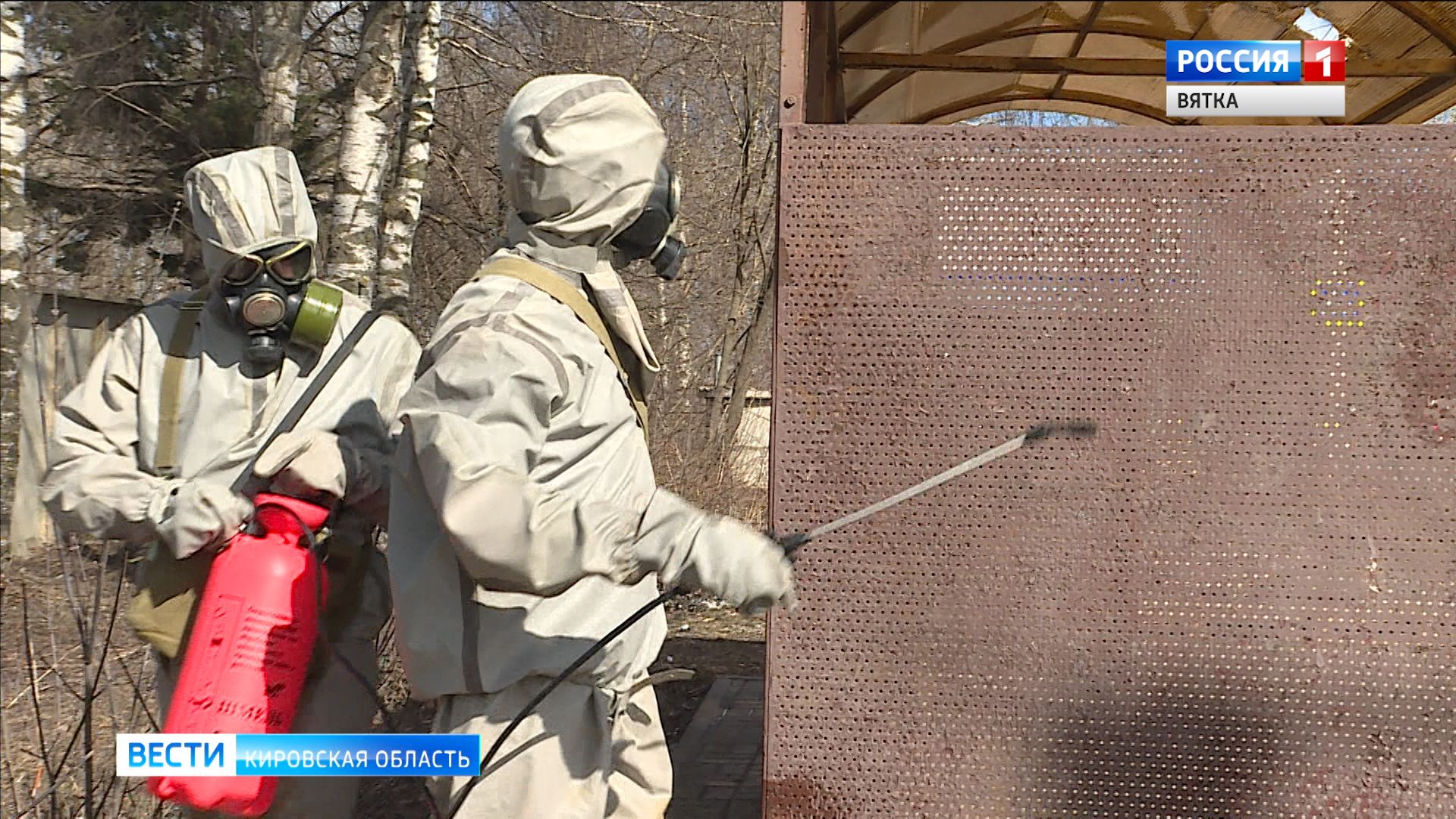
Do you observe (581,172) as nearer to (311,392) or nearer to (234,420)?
(311,392)

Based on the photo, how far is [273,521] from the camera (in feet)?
8.25

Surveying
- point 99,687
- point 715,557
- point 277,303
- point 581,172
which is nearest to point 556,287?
point 581,172

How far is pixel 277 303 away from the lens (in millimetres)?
2721

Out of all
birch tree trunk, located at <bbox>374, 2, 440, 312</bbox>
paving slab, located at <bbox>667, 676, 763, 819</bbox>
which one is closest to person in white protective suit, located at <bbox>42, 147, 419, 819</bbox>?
paving slab, located at <bbox>667, 676, 763, 819</bbox>

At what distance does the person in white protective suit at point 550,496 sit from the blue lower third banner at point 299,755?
0.04 m

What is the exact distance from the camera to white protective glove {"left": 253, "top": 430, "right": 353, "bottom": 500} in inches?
99.7

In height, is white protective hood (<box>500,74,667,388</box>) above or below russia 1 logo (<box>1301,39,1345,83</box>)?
below

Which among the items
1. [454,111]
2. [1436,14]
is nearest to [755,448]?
[454,111]

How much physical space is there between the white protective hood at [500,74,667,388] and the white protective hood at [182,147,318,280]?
2.54ft

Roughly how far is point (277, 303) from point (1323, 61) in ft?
10.9

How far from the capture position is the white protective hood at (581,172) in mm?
2166

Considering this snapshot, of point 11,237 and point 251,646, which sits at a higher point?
point 11,237

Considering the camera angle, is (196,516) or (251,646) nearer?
(251,646)

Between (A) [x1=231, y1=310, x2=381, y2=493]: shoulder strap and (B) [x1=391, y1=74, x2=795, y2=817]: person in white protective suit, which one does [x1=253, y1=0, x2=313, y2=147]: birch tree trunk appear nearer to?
(A) [x1=231, y1=310, x2=381, y2=493]: shoulder strap
